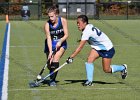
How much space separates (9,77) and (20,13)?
3527 cm

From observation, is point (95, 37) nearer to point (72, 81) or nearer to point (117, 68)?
point (117, 68)

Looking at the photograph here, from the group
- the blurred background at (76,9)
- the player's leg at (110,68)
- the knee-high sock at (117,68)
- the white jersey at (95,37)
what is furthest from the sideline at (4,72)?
the blurred background at (76,9)

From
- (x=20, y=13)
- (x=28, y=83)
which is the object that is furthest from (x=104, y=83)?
(x=20, y=13)

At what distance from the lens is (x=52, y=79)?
11.0 meters

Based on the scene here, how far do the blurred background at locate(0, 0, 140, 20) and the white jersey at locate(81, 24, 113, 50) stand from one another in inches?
1409

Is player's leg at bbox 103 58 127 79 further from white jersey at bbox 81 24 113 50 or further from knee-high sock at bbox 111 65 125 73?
white jersey at bbox 81 24 113 50

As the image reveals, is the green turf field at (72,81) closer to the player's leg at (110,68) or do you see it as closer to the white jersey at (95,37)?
the player's leg at (110,68)

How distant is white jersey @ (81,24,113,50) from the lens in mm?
10609

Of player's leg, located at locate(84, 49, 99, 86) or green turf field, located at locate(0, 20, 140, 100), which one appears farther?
player's leg, located at locate(84, 49, 99, 86)

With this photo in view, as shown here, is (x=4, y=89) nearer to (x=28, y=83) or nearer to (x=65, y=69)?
(x=28, y=83)

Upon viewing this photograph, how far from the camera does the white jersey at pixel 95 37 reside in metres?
10.6

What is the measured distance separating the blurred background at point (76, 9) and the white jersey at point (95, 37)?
35.8 m

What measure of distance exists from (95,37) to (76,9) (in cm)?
3799

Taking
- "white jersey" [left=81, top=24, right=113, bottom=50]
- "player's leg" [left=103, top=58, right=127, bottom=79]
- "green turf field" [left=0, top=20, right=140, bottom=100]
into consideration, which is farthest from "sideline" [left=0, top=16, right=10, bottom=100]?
"player's leg" [left=103, top=58, right=127, bottom=79]
